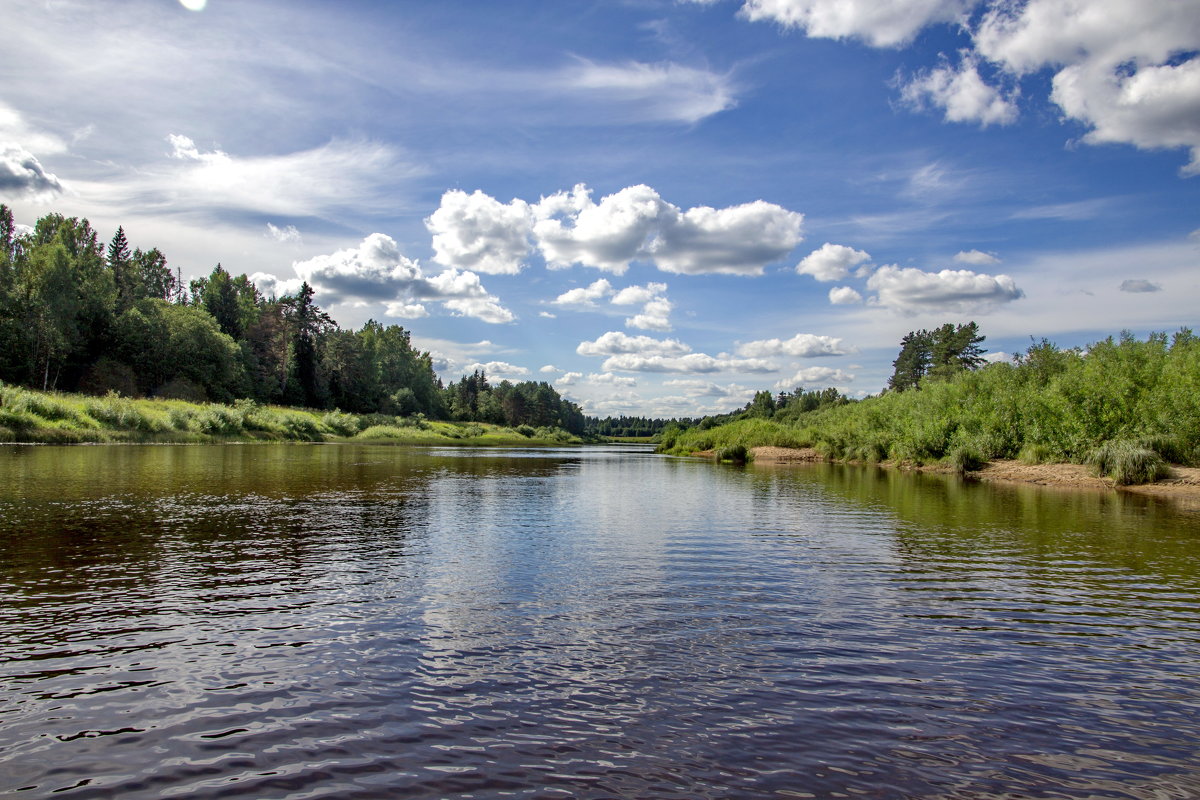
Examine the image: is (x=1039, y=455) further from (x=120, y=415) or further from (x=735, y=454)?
(x=120, y=415)

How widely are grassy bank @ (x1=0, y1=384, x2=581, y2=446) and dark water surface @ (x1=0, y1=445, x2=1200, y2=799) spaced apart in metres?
50.0

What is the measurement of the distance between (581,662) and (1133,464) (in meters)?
49.3

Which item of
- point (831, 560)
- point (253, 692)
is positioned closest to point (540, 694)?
point (253, 692)

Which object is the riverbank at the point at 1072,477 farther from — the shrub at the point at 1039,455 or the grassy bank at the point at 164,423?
the grassy bank at the point at 164,423

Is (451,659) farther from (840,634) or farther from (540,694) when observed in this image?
(840,634)

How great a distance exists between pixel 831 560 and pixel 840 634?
769cm

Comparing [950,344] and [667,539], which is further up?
[950,344]

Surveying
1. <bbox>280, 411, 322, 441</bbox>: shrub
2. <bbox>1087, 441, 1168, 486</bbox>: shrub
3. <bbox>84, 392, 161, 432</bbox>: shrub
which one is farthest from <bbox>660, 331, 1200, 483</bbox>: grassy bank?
<bbox>84, 392, 161, 432</bbox>: shrub

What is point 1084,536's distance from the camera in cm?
2409

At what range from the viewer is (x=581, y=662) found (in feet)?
33.6

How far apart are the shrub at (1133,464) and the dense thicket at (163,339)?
397 feet

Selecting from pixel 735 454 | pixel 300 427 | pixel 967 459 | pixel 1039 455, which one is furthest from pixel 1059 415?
pixel 300 427

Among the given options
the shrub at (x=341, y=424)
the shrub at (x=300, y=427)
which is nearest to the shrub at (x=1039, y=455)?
the shrub at (x=300, y=427)

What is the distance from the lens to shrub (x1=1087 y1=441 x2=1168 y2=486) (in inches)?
1699
